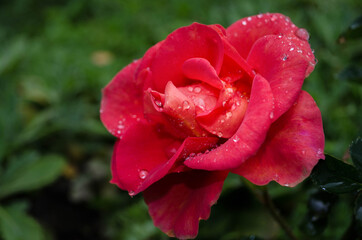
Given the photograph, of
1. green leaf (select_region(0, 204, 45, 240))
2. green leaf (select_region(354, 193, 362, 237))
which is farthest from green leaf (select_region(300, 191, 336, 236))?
green leaf (select_region(0, 204, 45, 240))

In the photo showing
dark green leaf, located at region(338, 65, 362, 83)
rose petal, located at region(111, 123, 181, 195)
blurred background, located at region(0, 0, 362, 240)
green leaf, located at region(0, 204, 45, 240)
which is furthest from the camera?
green leaf, located at region(0, 204, 45, 240)

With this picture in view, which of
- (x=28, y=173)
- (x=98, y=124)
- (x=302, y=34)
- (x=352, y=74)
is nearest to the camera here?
(x=302, y=34)

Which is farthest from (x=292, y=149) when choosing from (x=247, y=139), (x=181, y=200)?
(x=181, y=200)

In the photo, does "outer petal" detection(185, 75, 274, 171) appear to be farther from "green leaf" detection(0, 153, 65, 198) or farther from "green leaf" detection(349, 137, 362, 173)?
"green leaf" detection(0, 153, 65, 198)

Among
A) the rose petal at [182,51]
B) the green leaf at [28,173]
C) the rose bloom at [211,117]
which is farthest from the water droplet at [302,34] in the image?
the green leaf at [28,173]

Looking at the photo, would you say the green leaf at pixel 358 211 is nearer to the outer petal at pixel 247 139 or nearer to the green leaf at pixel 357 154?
the green leaf at pixel 357 154

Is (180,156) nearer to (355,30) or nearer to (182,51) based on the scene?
(182,51)
